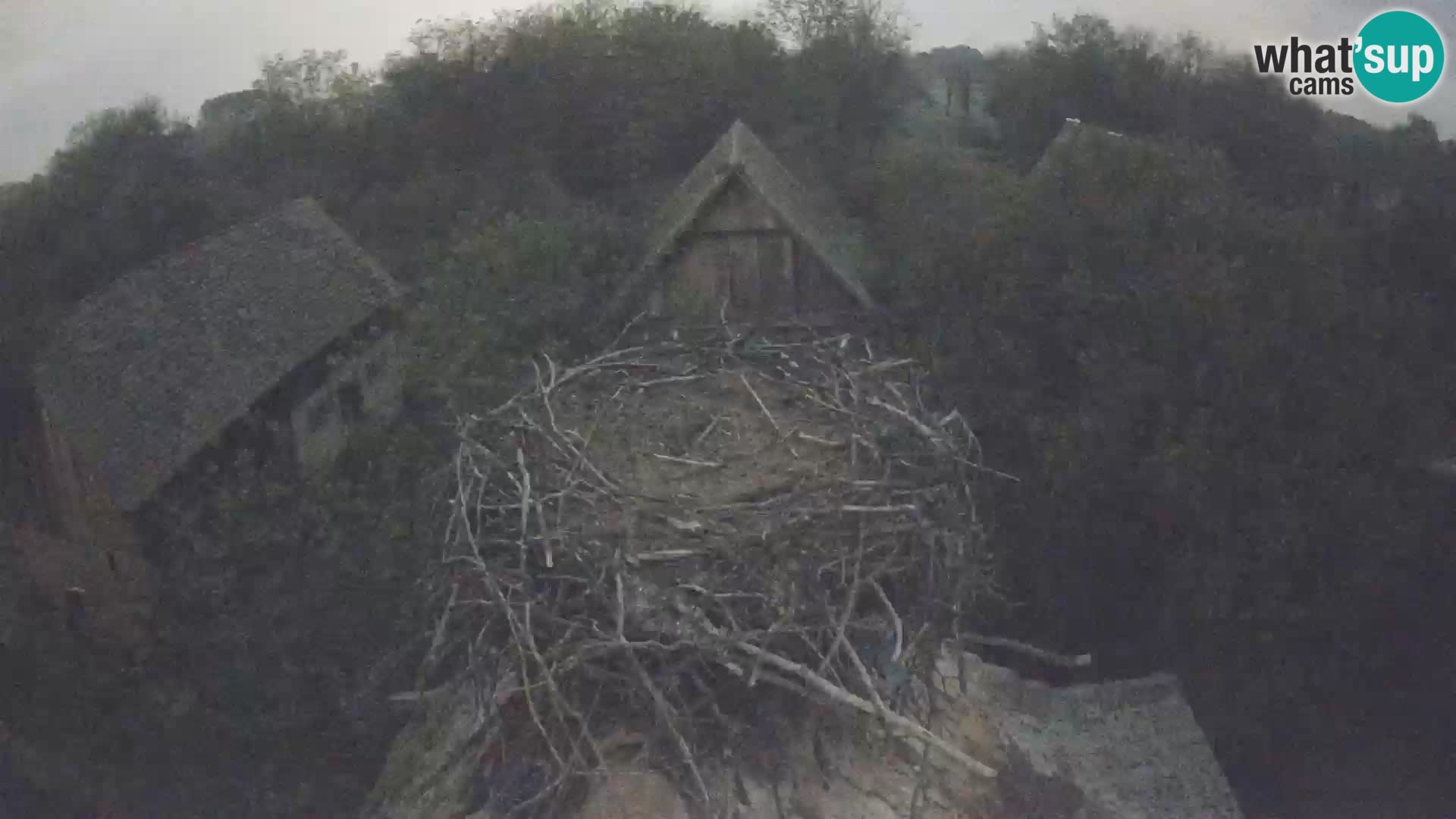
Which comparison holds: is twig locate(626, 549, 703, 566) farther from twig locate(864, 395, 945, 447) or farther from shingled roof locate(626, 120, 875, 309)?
shingled roof locate(626, 120, 875, 309)

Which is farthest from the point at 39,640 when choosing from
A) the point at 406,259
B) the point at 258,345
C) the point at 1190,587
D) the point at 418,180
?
the point at 1190,587

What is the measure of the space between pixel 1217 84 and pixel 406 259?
771 centimetres

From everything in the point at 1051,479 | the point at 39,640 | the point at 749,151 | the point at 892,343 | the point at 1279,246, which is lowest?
the point at 39,640

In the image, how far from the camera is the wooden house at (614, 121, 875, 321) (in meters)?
9.63

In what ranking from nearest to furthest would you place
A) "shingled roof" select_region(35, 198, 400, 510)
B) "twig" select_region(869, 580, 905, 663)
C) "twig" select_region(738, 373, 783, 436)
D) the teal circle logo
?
"twig" select_region(869, 580, 905, 663)
"twig" select_region(738, 373, 783, 436)
the teal circle logo
"shingled roof" select_region(35, 198, 400, 510)

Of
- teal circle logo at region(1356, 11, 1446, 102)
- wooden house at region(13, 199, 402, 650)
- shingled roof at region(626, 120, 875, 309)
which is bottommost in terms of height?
wooden house at region(13, 199, 402, 650)

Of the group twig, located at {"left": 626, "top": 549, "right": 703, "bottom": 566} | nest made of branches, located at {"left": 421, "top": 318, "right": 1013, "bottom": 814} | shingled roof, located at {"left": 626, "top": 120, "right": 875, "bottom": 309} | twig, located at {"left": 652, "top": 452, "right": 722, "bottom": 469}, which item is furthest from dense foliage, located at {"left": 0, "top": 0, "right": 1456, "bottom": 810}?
twig, located at {"left": 626, "top": 549, "right": 703, "bottom": 566}

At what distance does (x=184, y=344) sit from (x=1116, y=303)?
22.8 feet

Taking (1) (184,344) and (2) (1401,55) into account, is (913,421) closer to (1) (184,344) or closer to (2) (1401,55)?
(2) (1401,55)

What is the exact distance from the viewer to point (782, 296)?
386 inches

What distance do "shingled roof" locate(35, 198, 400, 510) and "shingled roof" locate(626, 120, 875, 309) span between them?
3040 millimetres

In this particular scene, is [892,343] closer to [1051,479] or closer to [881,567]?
[1051,479]

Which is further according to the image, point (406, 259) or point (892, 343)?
point (406, 259)

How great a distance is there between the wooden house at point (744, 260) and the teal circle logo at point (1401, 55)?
3.86 meters
